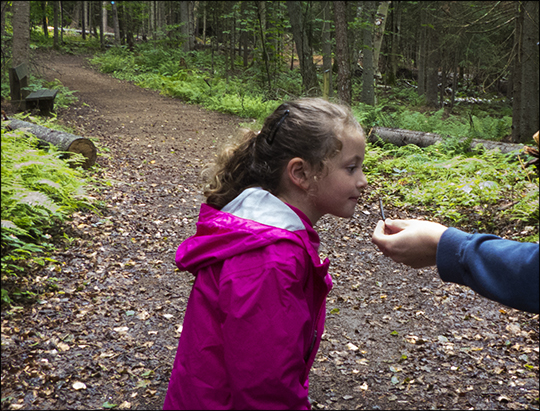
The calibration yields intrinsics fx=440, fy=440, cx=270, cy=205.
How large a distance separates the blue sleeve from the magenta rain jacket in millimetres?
416

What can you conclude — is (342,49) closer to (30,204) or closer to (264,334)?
(30,204)

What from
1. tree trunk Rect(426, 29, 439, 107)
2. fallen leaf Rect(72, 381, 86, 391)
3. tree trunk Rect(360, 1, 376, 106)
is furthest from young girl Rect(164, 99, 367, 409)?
tree trunk Rect(426, 29, 439, 107)

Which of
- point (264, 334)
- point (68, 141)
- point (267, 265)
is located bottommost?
point (68, 141)

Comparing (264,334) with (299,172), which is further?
(299,172)

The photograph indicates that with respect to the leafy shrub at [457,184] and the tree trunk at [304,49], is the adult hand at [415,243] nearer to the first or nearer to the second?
the leafy shrub at [457,184]

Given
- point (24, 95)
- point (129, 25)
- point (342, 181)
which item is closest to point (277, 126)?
point (342, 181)

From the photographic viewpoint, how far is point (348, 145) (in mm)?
1747

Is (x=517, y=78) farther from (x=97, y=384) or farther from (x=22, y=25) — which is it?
(x=22, y=25)

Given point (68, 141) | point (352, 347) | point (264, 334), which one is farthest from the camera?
point (68, 141)

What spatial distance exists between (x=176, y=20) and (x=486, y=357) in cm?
4538

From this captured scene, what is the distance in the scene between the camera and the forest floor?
134 inches

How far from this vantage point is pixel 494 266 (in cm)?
116

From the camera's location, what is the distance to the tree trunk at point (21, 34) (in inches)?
444

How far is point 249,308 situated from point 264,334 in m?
0.09
